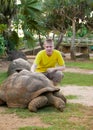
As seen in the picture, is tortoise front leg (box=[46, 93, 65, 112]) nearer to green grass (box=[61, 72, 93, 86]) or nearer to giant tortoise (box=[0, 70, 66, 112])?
giant tortoise (box=[0, 70, 66, 112])

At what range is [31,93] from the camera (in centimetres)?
599

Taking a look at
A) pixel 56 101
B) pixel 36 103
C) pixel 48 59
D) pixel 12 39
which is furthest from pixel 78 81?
pixel 12 39

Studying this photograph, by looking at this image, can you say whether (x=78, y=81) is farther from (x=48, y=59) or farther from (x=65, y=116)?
(x=65, y=116)

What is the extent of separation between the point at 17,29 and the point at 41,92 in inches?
548

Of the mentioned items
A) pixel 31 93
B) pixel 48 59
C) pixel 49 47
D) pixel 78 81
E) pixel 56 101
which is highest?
pixel 49 47

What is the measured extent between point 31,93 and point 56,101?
440mm

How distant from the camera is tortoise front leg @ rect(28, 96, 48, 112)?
5.82m

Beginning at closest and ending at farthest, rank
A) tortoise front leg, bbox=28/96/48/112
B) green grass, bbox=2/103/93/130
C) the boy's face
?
green grass, bbox=2/103/93/130, tortoise front leg, bbox=28/96/48/112, the boy's face

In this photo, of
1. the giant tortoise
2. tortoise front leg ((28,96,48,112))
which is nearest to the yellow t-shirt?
the giant tortoise

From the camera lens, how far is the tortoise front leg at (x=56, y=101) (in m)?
5.91

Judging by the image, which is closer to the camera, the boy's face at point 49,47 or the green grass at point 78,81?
the boy's face at point 49,47

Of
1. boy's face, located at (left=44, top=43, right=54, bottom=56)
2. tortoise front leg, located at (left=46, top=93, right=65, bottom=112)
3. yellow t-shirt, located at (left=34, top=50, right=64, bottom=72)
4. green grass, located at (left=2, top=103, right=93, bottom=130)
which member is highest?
boy's face, located at (left=44, top=43, right=54, bottom=56)

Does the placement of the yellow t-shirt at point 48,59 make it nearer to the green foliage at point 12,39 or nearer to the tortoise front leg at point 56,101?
the tortoise front leg at point 56,101

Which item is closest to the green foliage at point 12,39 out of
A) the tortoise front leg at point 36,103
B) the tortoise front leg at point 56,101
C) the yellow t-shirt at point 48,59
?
the yellow t-shirt at point 48,59
